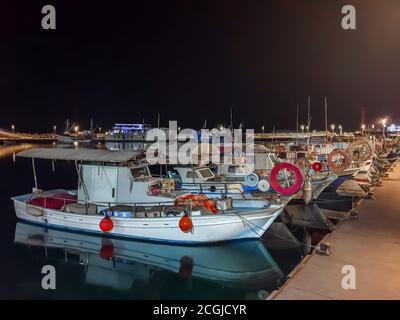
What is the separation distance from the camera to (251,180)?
68.4 feet

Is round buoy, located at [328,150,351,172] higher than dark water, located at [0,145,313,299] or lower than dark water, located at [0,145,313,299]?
higher

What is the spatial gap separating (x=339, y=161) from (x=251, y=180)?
1014cm

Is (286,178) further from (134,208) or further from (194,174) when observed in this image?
(134,208)

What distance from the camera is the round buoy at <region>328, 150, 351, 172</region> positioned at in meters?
26.1

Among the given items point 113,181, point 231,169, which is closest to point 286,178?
point 231,169

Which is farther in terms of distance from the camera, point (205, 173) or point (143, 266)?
point (205, 173)

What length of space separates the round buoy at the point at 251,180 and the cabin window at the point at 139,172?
641cm

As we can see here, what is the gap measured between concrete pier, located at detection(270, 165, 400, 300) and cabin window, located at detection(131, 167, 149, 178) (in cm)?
914

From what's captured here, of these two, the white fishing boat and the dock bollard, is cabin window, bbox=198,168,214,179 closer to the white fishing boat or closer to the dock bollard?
the white fishing boat

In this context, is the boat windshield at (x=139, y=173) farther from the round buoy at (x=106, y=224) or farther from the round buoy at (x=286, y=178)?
the round buoy at (x=286, y=178)

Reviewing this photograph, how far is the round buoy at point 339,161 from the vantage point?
85.6 ft

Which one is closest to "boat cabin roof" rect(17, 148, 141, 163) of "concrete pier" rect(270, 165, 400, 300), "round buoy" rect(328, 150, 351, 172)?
"concrete pier" rect(270, 165, 400, 300)

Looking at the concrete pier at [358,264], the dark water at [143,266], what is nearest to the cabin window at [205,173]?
the dark water at [143,266]
